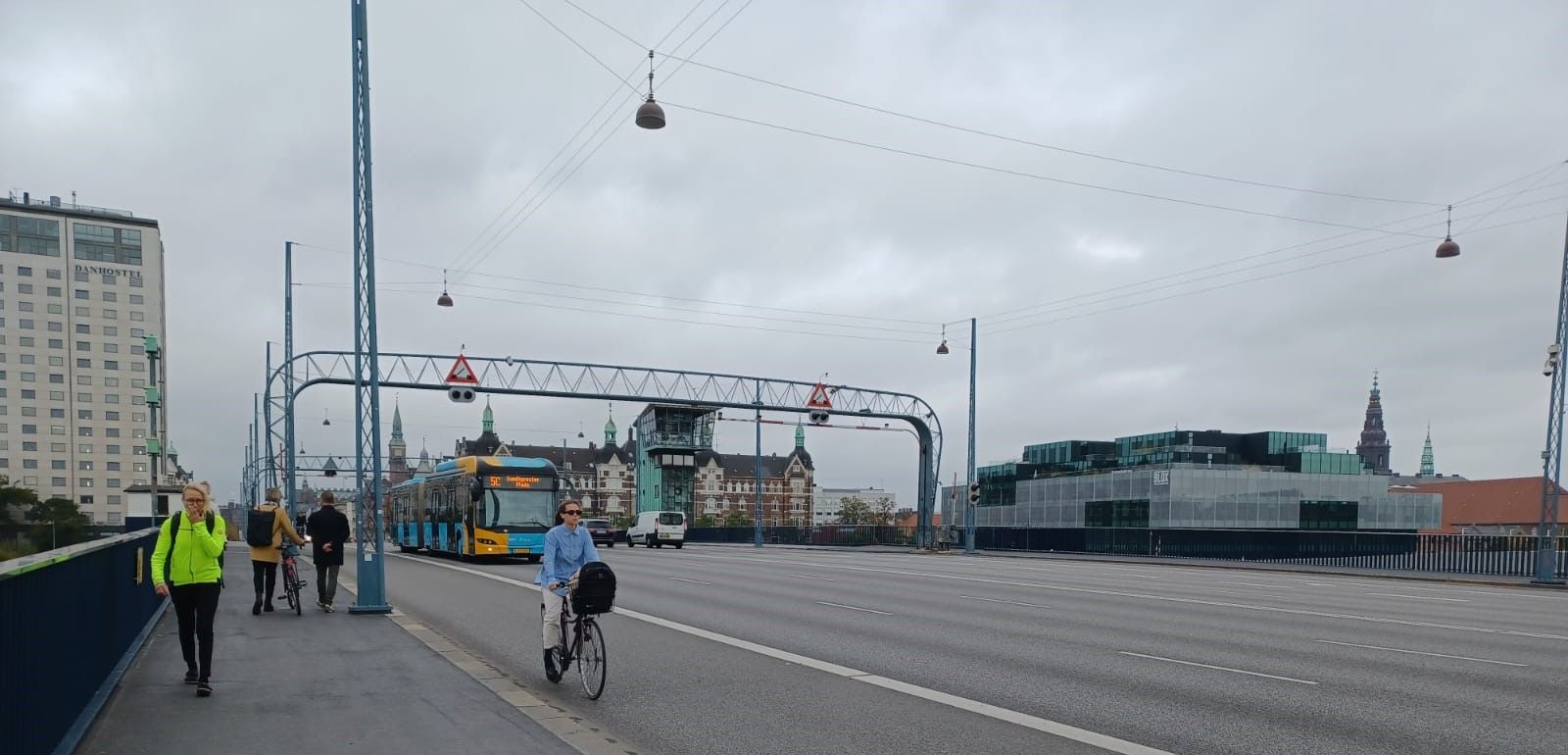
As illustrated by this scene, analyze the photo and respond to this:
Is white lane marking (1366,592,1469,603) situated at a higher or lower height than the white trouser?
lower

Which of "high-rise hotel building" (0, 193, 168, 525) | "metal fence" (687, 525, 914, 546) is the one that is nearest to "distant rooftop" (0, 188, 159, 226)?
"high-rise hotel building" (0, 193, 168, 525)

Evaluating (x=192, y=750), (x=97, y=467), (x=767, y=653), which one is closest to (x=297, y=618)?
(x=767, y=653)

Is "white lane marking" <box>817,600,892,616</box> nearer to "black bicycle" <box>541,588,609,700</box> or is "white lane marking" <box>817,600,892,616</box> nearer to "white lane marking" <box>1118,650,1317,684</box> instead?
"white lane marking" <box>1118,650,1317,684</box>

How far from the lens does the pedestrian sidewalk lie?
22.2 ft

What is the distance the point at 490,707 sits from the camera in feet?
25.8

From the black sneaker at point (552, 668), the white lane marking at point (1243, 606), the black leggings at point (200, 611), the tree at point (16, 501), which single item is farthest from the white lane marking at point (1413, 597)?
the tree at point (16, 501)

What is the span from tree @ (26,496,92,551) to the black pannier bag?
3547 centimetres

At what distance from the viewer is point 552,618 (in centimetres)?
900

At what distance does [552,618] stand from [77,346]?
450 feet

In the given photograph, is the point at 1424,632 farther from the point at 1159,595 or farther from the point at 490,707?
the point at 490,707

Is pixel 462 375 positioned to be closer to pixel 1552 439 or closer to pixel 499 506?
pixel 499 506

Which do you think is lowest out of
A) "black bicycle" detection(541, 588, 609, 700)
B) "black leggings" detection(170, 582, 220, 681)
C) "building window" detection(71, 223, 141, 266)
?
"black bicycle" detection(541, 588, 609, 700)

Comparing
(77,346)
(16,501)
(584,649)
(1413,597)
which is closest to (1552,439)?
(1413,597)

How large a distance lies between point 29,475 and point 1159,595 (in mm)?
138071
